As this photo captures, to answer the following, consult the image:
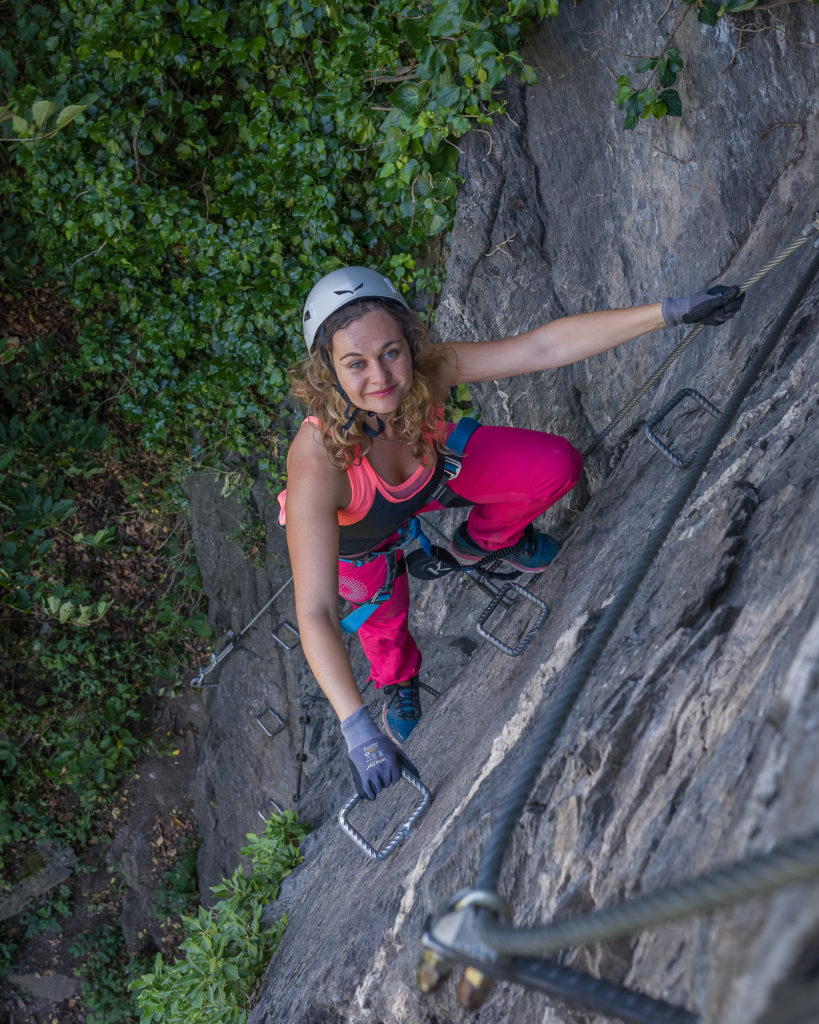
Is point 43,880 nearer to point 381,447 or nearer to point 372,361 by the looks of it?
point 381,447

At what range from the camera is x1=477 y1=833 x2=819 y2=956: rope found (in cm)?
77

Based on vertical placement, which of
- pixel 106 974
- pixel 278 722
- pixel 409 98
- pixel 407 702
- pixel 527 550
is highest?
pixel 409 98

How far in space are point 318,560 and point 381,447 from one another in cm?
53

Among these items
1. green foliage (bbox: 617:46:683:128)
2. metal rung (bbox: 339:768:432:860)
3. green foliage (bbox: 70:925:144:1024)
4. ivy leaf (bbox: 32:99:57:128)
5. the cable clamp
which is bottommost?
green foliage (bbox: 70:925:144:1024)

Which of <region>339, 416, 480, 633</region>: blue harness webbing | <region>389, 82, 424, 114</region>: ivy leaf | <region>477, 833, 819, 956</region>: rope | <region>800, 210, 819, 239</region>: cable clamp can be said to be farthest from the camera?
<region>389, 82, 424, 114</region>: ivy leaf

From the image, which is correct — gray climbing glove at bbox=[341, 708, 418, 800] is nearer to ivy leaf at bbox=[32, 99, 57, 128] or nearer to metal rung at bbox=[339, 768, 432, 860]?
metal rung at bbox=[339, 768, 432, 860]

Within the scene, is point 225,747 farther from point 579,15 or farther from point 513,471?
point 579,15

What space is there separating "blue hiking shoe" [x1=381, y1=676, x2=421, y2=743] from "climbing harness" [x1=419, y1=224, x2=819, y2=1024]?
2.31 m

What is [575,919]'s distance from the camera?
0.98 metres

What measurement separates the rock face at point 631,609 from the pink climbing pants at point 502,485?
0.70 ft

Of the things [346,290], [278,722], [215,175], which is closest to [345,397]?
[346,290]

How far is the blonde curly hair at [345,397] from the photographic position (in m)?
2.55

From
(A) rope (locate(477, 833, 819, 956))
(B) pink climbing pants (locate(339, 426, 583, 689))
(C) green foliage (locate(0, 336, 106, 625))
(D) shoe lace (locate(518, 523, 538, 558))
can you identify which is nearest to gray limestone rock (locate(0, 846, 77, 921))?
(C) green foliage (locate(0, 336, 106, 625))

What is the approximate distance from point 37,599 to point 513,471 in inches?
183
